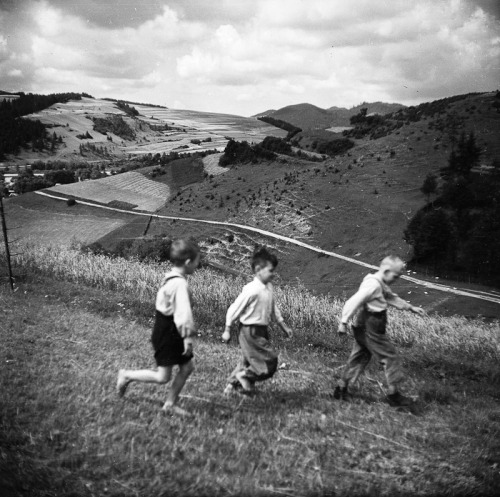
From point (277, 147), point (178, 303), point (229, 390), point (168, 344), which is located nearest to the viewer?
point (178, 303)

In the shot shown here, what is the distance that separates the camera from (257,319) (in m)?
6.04

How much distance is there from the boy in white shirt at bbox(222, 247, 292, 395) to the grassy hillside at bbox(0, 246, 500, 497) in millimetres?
417

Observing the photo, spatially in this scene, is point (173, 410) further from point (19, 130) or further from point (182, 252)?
point (19, 130)

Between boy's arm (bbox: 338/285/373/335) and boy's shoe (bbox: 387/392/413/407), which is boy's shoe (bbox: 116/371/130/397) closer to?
boy's arm (bbox: 338/285/373/335)

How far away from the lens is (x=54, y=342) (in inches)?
315

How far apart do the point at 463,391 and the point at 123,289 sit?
10409 millimetres

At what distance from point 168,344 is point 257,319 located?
138 cm

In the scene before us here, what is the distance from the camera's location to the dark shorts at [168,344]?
5.18 metres

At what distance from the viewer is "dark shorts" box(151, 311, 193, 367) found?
518 cm

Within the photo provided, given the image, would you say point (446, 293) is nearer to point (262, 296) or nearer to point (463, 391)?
point (463, 391)

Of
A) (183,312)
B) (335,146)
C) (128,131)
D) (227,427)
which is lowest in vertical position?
(227,427)

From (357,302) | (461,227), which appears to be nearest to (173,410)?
(357,302)

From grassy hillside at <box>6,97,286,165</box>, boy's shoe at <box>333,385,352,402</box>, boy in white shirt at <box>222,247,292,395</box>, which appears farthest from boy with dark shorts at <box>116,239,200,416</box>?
grassy hillside at <box>6,97,286,165</box>

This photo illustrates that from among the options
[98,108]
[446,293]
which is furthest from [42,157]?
[446,293]
